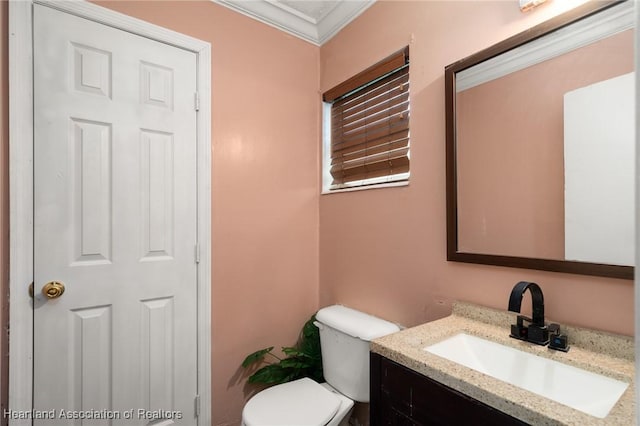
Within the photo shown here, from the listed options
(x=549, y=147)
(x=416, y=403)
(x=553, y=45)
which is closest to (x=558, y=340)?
(x=416, y=403)

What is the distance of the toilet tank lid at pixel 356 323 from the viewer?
144 cm

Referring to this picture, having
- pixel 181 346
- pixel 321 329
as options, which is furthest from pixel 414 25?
pixel 181 346

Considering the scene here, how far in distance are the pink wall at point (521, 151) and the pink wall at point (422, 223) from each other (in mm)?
100

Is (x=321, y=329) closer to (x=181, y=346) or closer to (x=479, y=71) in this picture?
(x=181, y=346)

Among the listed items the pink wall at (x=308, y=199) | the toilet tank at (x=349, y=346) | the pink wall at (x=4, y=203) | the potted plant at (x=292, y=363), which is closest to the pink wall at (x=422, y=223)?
the pink wall at (x=308, y=199)

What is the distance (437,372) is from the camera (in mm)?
839

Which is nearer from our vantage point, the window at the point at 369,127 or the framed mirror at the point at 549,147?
the framed mirror at the point at 549,147

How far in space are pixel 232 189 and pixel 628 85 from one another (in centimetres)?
161

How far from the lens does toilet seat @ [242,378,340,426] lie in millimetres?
1284

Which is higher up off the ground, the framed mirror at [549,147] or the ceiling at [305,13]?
the ceiling at [305,13]

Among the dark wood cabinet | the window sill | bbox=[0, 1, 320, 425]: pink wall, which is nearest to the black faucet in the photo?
the dark wood cabinet

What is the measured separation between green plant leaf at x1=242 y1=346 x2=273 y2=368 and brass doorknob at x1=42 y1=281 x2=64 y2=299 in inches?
36.6

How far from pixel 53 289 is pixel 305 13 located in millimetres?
1917

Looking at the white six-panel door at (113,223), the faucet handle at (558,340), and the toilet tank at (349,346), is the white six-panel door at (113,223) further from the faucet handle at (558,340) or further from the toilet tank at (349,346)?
the faucet handle at (558,340)
